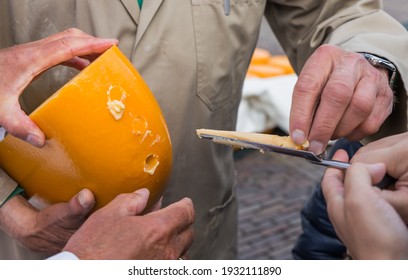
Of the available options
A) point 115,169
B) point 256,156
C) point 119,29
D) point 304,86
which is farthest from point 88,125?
point 256,156

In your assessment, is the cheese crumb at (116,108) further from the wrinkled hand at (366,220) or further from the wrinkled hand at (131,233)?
the wrinkled hand at (366,220)

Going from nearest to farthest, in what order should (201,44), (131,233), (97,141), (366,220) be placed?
1. (366,220)
2. (131,233)
3. (97,141)
4. (201,44)

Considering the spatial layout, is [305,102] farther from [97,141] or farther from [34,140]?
[34,140]

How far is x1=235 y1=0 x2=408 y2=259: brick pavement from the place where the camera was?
A: 2740 millimetres

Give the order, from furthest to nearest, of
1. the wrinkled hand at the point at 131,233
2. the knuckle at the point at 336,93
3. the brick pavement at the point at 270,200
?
1. the brick pavement at the point at 270,200
2. the knuckle at the point at 336,93
3. the wrinkled hand at the point at 131,233

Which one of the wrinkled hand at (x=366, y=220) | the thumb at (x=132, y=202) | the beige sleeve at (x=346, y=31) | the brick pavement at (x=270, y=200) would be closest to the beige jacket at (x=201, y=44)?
the beige sleeve at (x=346, y=31)

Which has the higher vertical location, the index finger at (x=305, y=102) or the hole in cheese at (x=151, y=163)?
the index finger at (x=305, y=102)

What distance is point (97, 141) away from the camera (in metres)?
1.08

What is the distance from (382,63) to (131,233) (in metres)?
0.78

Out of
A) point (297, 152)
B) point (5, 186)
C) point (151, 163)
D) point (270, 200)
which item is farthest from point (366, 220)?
point (270, 200)

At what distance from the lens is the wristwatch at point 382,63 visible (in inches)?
49.3

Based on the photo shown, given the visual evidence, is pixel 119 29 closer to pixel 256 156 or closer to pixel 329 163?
pixel 329 163

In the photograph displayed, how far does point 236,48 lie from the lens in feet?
4.83

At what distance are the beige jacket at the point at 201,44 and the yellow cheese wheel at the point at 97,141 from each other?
0.22m
